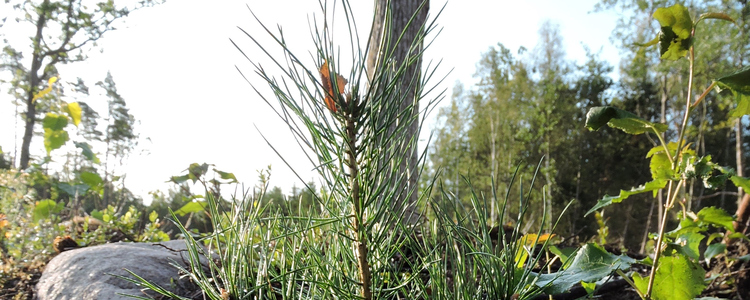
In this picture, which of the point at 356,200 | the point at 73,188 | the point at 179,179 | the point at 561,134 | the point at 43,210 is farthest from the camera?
the point at 561,134

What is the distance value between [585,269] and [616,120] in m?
0.38

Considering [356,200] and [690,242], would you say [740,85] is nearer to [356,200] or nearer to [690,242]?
[690,242]

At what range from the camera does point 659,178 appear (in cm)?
99

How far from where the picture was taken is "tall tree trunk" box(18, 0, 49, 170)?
33.7 feet

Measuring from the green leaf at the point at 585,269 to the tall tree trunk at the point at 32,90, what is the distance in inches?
490

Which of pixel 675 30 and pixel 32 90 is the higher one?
pixel 32 90

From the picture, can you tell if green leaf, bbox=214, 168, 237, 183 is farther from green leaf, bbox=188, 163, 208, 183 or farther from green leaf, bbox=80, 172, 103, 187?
green leaf, bbox=80, 172, 103, 187

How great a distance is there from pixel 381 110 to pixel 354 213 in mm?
176

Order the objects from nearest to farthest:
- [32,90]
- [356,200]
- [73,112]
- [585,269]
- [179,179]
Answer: [356,200], [585,269], [179,179], [73,112], [32,90]

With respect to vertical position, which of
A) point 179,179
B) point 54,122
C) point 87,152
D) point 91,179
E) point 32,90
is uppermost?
point 32,90

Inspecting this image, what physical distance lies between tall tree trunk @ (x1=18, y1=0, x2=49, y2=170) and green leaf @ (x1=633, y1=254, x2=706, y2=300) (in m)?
12.5

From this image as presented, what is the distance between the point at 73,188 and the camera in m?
3.11

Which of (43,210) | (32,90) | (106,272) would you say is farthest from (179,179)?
(32,90)

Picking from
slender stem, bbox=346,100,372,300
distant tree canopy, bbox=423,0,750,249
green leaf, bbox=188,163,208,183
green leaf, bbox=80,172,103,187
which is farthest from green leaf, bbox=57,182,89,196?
distant tree canopy, bbox=423,0,750,249
